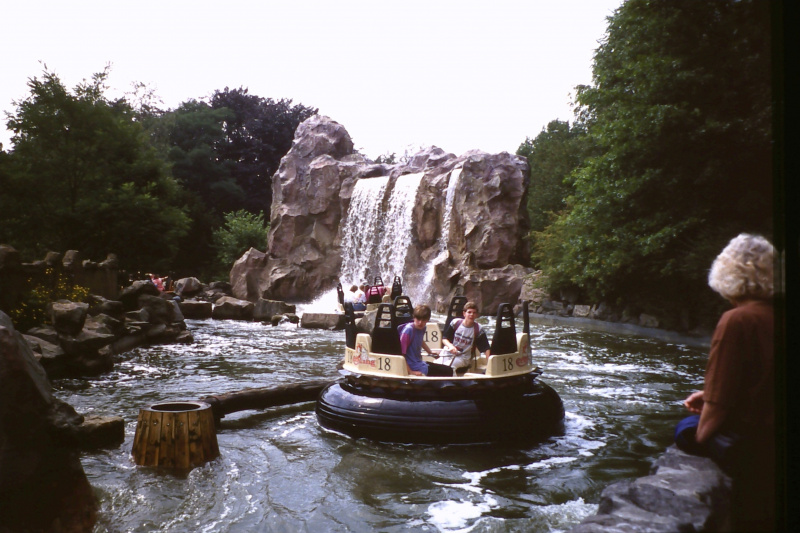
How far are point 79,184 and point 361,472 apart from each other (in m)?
14.2

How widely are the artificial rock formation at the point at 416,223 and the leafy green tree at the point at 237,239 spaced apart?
3.21 metres

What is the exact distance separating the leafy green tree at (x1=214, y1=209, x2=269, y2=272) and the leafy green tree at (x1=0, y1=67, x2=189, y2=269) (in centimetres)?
1656

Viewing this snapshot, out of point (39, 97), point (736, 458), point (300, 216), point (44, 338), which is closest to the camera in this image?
point (736, 458)

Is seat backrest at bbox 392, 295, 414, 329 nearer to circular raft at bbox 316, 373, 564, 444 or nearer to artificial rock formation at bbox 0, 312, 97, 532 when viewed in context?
circular raft at bbox 316, 373, 564, 444

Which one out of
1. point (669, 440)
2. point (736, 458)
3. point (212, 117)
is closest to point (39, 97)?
point (669, 440)

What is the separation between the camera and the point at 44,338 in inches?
389

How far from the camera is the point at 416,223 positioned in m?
27.2

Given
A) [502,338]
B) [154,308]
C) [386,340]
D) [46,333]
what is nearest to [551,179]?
[154,308]

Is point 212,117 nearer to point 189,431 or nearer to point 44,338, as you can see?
point 44,338

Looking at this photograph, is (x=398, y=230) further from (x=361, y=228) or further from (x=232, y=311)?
(x=232, y=311)

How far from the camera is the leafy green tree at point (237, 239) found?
35.1 meters

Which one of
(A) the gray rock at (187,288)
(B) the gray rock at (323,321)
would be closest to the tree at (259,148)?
(A) the gray rock at (187,288)

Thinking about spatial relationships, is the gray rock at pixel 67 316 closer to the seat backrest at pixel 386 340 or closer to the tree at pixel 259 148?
the seat backrest at pixel 386 340

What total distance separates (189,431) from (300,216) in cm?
2634
